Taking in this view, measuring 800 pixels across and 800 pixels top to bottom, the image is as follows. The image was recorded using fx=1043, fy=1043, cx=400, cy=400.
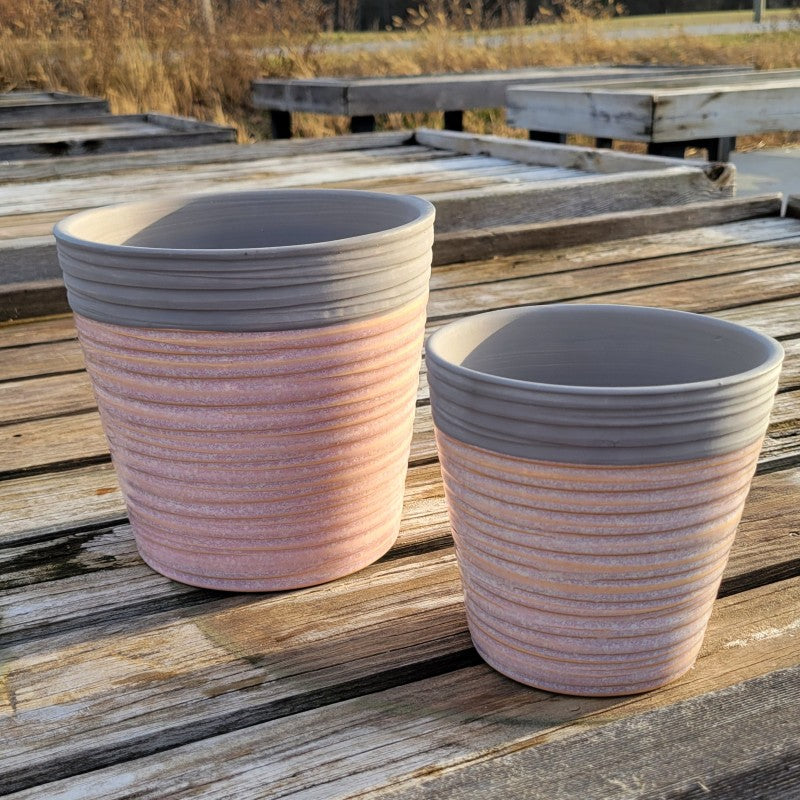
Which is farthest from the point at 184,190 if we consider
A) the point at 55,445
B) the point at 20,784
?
the point at 20,784

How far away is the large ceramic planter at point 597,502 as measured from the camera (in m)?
0.73

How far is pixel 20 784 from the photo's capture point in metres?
0.75

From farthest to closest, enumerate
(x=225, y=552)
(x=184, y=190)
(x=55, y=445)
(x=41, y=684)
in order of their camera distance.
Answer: (x=184, y=190)
(x=55, y=445)
(x=225, y=552)
(x=41, y=684)

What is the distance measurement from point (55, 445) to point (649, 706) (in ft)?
2.96

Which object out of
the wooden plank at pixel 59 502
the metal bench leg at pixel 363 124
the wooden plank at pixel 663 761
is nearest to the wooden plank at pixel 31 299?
the wooden plank at pixel 59 502

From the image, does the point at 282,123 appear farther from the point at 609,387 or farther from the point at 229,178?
the point at 609,387

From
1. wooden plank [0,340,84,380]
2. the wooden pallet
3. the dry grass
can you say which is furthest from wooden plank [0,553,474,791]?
the dry grass

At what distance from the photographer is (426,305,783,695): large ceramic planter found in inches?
28.9

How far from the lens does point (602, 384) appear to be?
A: 948 mm

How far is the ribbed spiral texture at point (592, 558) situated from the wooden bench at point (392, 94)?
12.8 feet

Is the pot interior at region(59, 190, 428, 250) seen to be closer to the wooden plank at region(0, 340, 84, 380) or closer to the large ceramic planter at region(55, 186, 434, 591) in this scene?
the large ceramic planter at region(55, 186, 434, 591)

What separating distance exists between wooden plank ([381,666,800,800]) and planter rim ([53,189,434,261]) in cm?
43

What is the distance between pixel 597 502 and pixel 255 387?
32 cm

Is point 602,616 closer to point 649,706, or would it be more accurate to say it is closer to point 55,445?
point 649,706
